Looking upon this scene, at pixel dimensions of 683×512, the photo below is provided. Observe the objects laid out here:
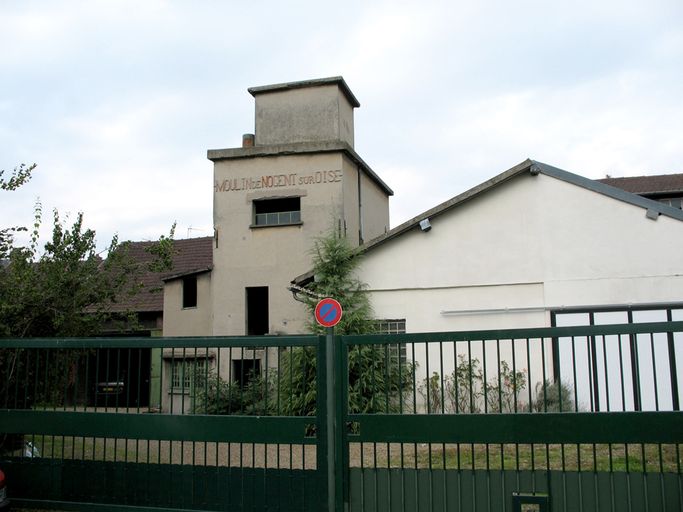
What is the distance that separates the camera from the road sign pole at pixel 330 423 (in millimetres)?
6219

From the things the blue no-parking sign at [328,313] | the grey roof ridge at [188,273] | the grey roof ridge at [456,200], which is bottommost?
the blue no-parking sign at [328,313]

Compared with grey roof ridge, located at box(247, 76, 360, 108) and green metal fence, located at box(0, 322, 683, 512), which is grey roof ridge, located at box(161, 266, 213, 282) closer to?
grey roof ridge, located at box(247, 76, 360, 108)

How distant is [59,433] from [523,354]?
973cm

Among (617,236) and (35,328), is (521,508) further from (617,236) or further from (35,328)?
A: (617,236)

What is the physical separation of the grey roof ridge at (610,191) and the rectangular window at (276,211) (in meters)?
7.67

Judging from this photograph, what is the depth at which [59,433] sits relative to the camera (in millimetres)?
7172

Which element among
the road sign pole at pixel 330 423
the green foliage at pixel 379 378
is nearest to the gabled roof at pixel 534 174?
the green foliage at pixel 379 378

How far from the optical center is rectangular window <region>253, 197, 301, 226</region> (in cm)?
2002

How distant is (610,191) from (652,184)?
24.9 metres

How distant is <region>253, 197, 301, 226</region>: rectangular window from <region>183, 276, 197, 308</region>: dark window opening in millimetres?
3385

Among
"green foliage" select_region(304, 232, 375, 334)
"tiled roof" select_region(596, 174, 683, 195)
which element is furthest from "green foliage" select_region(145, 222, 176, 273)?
"tiled roof" select_region(596, 174, 683, 195)

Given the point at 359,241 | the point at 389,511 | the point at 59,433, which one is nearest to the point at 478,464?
the point at 389,511

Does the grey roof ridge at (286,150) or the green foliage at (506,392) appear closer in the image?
the green foliage at (506,392)

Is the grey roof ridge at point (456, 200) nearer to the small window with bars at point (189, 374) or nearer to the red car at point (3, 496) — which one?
the small window with bars at point (189, 374)
